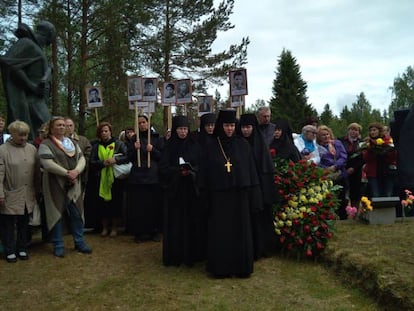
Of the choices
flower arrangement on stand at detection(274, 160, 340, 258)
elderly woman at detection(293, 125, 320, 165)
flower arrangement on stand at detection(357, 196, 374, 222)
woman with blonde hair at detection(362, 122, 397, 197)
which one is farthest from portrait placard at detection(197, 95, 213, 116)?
flower arrangement on stand at detection(357, 196, 374, 222)

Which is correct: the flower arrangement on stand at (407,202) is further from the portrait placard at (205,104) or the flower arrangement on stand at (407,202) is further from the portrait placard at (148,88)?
the portrait placard at (148,88)

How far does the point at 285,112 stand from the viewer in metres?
37.6

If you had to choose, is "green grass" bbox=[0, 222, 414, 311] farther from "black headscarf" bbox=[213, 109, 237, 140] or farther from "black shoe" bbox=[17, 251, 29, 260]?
"black headscarf" bbox=[213, 109, 237, 140]

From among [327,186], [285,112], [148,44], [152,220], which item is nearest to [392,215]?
[327,186]

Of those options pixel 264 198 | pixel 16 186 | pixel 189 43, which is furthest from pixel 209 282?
pixel 189 43

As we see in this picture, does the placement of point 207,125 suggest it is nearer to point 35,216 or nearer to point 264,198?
point 264,198

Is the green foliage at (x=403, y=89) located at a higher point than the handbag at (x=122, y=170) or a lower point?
higher

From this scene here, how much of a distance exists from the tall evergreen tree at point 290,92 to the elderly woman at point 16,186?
32077mm

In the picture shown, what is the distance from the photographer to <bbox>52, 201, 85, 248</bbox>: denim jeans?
6707 mm

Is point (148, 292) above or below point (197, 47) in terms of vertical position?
below

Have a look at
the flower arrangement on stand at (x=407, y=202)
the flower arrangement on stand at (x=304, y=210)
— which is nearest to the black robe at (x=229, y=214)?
the flower arrangement on stand at (x=304, y=210)

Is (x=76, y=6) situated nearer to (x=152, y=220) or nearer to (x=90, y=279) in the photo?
(x=152, y=220)

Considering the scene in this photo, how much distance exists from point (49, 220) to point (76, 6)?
13.4 meters

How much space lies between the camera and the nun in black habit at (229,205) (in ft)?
18.5
